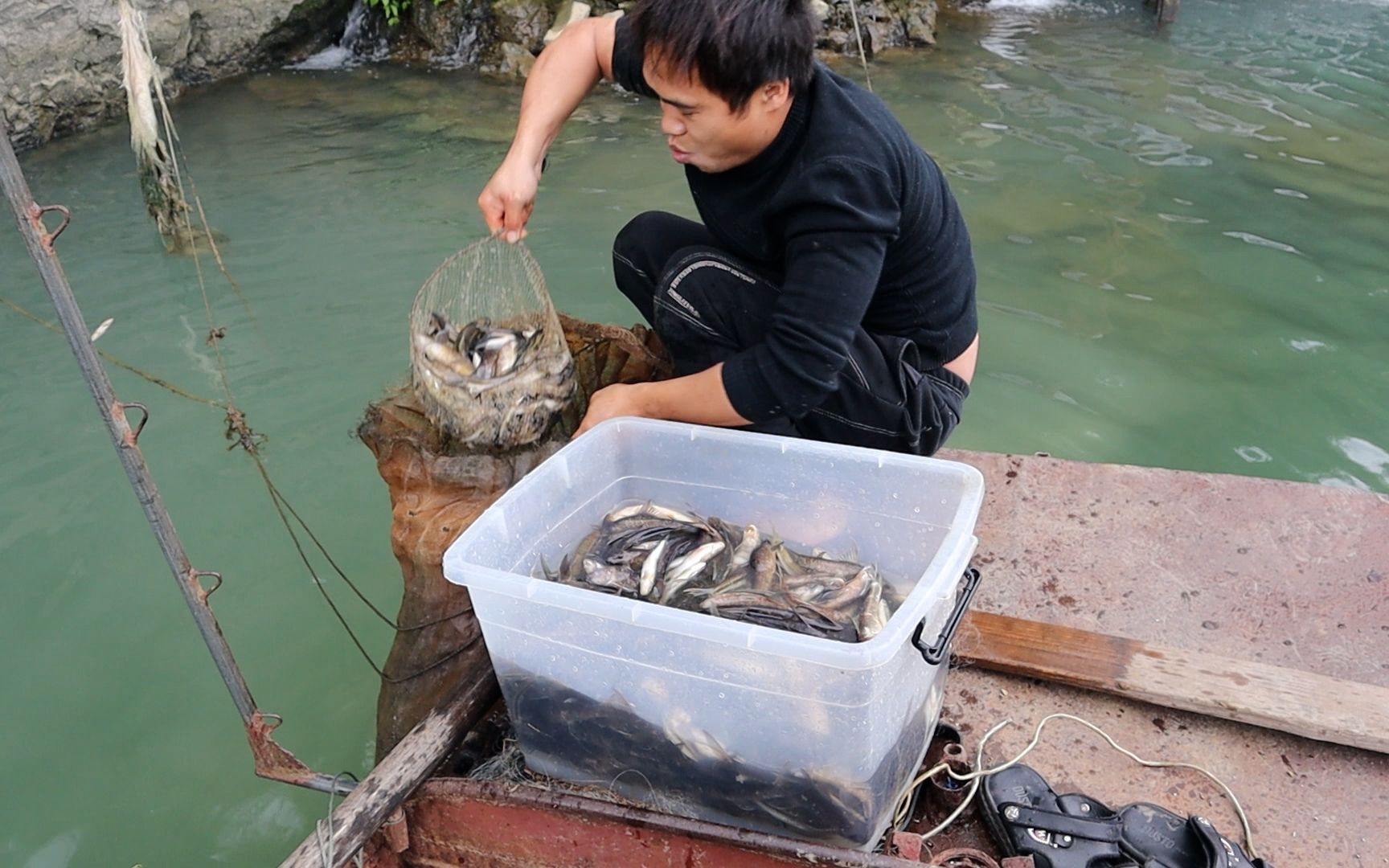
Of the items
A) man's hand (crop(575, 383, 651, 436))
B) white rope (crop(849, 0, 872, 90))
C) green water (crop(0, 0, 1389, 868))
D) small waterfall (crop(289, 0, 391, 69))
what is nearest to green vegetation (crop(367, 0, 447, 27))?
small waterfall (crop(289, 0, 391, 69))

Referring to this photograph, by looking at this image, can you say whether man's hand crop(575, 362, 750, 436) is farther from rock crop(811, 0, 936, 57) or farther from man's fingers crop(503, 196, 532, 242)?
rock crop(811, 0, 936, 57)

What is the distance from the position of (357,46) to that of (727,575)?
30.6 feet

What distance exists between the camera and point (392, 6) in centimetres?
944

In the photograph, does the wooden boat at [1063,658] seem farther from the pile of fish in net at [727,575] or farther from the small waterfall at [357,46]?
the small waterfall at [357,46]

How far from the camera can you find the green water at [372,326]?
3.09 meters

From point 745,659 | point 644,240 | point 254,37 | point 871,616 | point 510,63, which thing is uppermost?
point 254,37

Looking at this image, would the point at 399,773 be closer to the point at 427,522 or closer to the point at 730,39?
the point at 427,522

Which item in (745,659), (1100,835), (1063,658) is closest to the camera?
(745,659)

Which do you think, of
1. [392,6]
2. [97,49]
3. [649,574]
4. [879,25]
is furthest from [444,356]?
[879,25]

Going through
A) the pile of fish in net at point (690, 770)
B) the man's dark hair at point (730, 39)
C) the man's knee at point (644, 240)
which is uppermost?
the man's dark hair at point (730, 39)

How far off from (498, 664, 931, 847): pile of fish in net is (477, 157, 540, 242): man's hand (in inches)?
40.2

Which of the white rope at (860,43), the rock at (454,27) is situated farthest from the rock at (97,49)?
the white rope at (860,43)

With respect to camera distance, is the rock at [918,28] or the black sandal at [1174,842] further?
the rock at [918,28]

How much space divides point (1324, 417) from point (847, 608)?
3.41m
